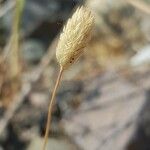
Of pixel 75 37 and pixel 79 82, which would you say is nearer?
pixel 75 37

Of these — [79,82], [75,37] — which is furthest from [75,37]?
[79,82]

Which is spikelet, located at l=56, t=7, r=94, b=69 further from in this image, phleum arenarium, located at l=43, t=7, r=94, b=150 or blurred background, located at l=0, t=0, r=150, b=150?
blurred background, located at l=0, t=0, r=150, b=150

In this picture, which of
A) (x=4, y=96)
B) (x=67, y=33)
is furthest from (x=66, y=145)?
(x=67, y=33)

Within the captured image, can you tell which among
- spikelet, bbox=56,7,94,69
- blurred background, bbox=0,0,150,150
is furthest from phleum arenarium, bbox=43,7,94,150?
blurred background, bbox=0,0,150,150

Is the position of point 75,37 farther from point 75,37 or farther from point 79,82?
point 79,82

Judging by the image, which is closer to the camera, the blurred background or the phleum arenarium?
the phleum arenarium

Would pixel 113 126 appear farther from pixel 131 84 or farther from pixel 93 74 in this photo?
pixel 93 74
